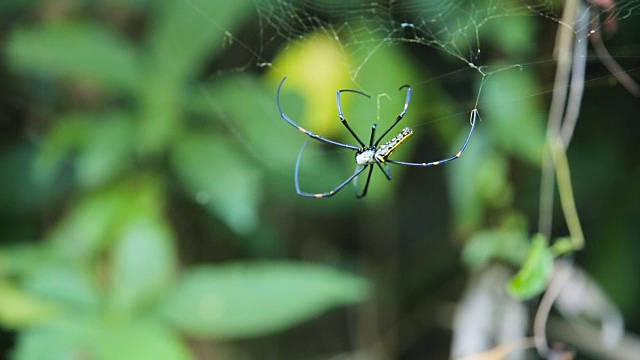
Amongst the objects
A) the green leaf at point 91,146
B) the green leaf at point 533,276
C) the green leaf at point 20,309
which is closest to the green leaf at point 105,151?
the green leaf at point 91,146

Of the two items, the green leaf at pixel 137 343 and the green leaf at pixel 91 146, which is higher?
the green leaf at pixel 91 146

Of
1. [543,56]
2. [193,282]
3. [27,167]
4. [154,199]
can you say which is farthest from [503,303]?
[27,167]

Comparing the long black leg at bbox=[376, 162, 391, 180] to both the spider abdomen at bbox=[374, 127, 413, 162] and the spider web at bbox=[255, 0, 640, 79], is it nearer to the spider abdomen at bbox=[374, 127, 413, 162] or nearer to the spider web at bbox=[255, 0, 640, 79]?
the spider abdomen at bbox=[374, 127, 413, 162]

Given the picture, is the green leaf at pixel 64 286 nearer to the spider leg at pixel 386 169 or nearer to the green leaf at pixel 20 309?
the green leaf at pixel 20 309

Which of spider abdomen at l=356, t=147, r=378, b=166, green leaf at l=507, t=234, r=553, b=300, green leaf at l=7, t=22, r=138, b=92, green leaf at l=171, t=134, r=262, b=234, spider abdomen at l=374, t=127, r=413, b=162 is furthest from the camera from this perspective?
green leaf at l=7, t=22, r=138, b=92

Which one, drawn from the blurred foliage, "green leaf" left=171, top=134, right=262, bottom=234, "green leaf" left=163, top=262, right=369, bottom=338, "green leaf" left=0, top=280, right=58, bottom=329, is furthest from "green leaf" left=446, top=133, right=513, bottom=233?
"green leaf" left=0, top=280, right=58, bottom=329

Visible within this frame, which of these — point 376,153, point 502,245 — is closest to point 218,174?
point 376,153
